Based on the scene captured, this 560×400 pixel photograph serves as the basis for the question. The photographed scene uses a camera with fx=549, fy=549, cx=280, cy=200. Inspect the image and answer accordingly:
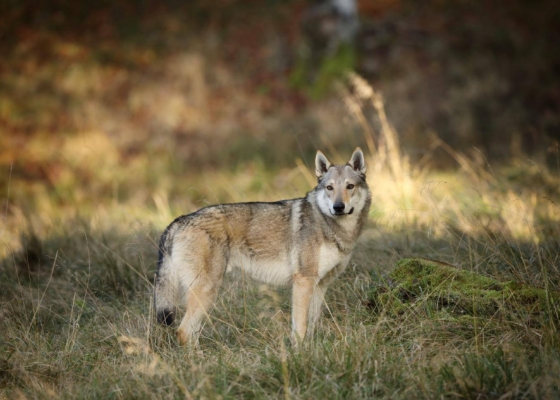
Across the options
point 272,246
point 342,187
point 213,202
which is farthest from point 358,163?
point 213,202

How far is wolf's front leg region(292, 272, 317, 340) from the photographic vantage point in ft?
15.4

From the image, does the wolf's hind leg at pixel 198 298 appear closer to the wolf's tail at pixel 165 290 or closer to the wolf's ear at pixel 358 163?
the wolf's tail at pixel 165 290

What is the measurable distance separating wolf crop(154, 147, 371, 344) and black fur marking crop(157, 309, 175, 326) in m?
0.02

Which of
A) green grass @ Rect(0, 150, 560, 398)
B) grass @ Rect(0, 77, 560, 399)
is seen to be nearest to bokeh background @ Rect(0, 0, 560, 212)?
grass @ Rect(0, 77, 560, 399)

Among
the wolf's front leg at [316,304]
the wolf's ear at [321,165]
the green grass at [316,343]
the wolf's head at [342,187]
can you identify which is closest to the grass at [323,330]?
the green grass at [316,343]

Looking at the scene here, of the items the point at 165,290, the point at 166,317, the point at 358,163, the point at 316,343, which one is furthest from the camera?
the point at 358,163

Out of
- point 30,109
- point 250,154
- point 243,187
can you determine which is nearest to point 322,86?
point 250,154

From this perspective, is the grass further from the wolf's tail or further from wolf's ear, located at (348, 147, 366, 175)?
wolf's ear, located at (348, 147, 366, 175)

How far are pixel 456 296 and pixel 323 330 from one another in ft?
3.55

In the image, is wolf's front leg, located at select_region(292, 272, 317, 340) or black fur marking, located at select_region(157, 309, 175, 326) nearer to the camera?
black fur marking, located at select_region(157, 309, 175, 326)

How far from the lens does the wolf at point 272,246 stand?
15.5 ft

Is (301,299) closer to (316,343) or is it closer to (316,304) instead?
(316,304)

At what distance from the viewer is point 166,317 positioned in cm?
445

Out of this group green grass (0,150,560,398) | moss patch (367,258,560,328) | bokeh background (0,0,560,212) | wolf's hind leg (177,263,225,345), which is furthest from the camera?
bokeh background (0,0,560,212)
